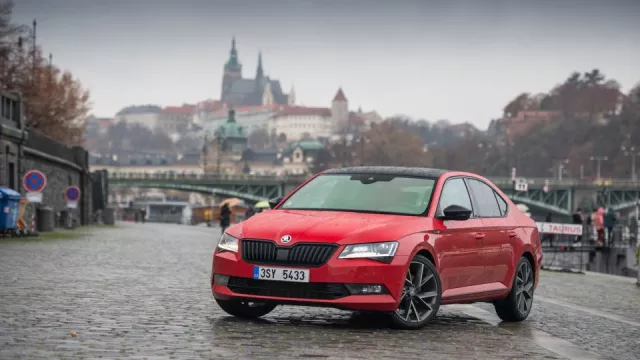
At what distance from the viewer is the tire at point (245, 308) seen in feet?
38.2

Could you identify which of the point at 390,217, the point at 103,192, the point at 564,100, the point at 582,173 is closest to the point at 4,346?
the point at 390,217

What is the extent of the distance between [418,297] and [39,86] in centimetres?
6414

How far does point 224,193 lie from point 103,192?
145ft

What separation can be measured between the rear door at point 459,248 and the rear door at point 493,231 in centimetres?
12

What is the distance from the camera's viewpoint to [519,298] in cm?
1320

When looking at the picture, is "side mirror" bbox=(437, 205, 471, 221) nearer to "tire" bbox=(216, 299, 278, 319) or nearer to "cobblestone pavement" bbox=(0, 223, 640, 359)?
"cobblestone pavement" bbox=(0, 223, 640, 359)

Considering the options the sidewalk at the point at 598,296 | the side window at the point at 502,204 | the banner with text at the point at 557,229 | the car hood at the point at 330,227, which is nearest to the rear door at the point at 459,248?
the car hood at the point at 330,227

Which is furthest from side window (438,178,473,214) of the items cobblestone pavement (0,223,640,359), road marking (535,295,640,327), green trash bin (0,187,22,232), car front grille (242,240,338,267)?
green trash bin (0,187,22,232)

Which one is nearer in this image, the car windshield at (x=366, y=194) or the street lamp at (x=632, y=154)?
the car windshield at (x=366, y=194)

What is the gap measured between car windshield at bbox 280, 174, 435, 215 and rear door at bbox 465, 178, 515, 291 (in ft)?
2.76

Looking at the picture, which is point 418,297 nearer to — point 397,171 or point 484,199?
point 397,171

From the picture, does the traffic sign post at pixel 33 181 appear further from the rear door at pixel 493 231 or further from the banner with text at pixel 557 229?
the rear door at pixel 493 231

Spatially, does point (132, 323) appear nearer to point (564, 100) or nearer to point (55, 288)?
point (55, 288)

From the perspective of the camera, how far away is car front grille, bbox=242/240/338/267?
10805 mm
